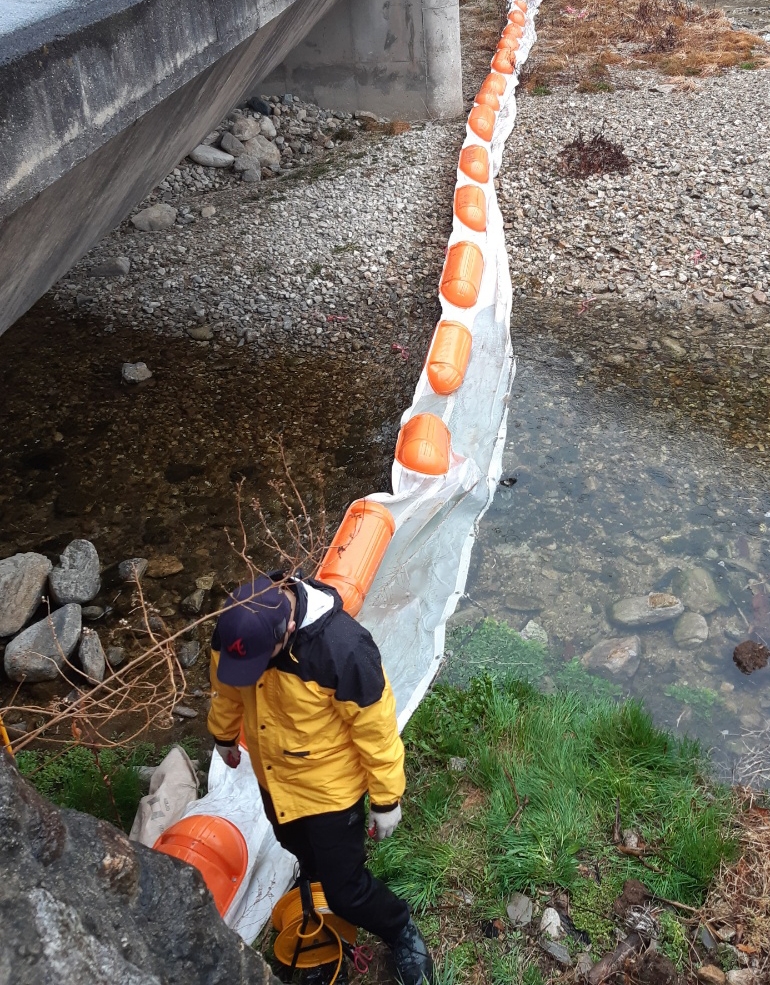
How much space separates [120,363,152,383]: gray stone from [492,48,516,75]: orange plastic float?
296 inches

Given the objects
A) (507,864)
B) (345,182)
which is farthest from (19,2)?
(345,182)

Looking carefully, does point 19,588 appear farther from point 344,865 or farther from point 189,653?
point 344,865

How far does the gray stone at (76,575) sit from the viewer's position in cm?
473

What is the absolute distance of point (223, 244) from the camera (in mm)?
7969

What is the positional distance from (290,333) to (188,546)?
8.57 ft

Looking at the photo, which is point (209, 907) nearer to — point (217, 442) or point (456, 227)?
point (217, 442)

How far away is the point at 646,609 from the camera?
4.54 m

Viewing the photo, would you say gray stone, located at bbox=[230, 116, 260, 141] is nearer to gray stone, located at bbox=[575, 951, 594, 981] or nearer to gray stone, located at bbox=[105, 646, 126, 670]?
gray stone, located at bbox=[105, 646, 126, 670]

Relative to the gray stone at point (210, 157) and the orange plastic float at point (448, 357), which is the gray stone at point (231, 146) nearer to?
the gray stone at point (210, 157)

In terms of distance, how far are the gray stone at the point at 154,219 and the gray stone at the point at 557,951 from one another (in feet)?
24.6

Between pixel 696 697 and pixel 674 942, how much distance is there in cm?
145

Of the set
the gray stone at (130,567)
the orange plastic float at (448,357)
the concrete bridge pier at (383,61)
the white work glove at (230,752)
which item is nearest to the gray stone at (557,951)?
the white work glove at (230,752)

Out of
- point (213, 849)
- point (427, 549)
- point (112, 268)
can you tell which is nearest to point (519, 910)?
point (213, 849)

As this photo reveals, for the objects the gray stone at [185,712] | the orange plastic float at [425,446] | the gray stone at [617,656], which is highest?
the orange plastic float at [425,446]
